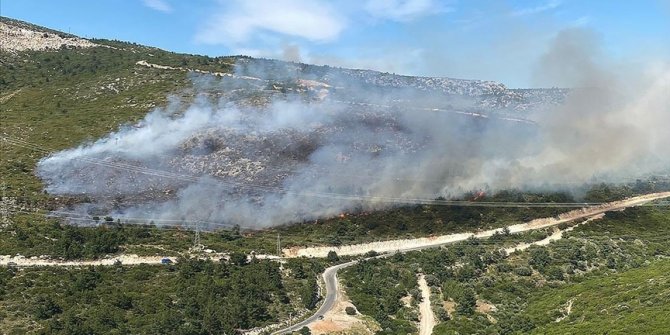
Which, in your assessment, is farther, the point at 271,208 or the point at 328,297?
the point at 271,208

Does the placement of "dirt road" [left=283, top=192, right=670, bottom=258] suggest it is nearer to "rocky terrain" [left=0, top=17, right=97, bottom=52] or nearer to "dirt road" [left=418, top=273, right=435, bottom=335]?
"dirt road" [left=418, top=273, right=435, bottom=335]

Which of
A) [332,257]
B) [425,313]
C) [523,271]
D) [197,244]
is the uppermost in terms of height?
[197,244]

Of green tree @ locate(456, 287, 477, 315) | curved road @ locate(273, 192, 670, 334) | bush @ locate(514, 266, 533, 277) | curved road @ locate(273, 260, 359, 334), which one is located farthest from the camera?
bush @ locate(514, 266, 533, 277)

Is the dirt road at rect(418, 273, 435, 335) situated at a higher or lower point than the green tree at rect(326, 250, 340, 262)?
lower

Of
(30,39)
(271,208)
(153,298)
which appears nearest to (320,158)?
(271,208)

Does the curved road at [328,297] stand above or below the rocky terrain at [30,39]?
below

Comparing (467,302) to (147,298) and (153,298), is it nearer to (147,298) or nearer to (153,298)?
(153,298)

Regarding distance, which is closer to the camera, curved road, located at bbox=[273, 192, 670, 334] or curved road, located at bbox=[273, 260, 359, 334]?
curved road, located at bbox=[273, 260, 359, 334]

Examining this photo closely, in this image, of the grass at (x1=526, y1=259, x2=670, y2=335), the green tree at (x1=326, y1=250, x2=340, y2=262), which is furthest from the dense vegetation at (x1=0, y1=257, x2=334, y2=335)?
the grass at (x1=526, y1=259, x2=670, y2=335)

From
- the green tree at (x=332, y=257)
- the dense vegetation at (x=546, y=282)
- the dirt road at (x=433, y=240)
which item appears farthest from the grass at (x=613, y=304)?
the green tree at (x=332, y=257)

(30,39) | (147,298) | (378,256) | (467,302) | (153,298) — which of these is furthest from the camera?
(30,39)

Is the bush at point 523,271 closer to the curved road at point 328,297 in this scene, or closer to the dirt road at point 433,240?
the dirt road at point 433,240
